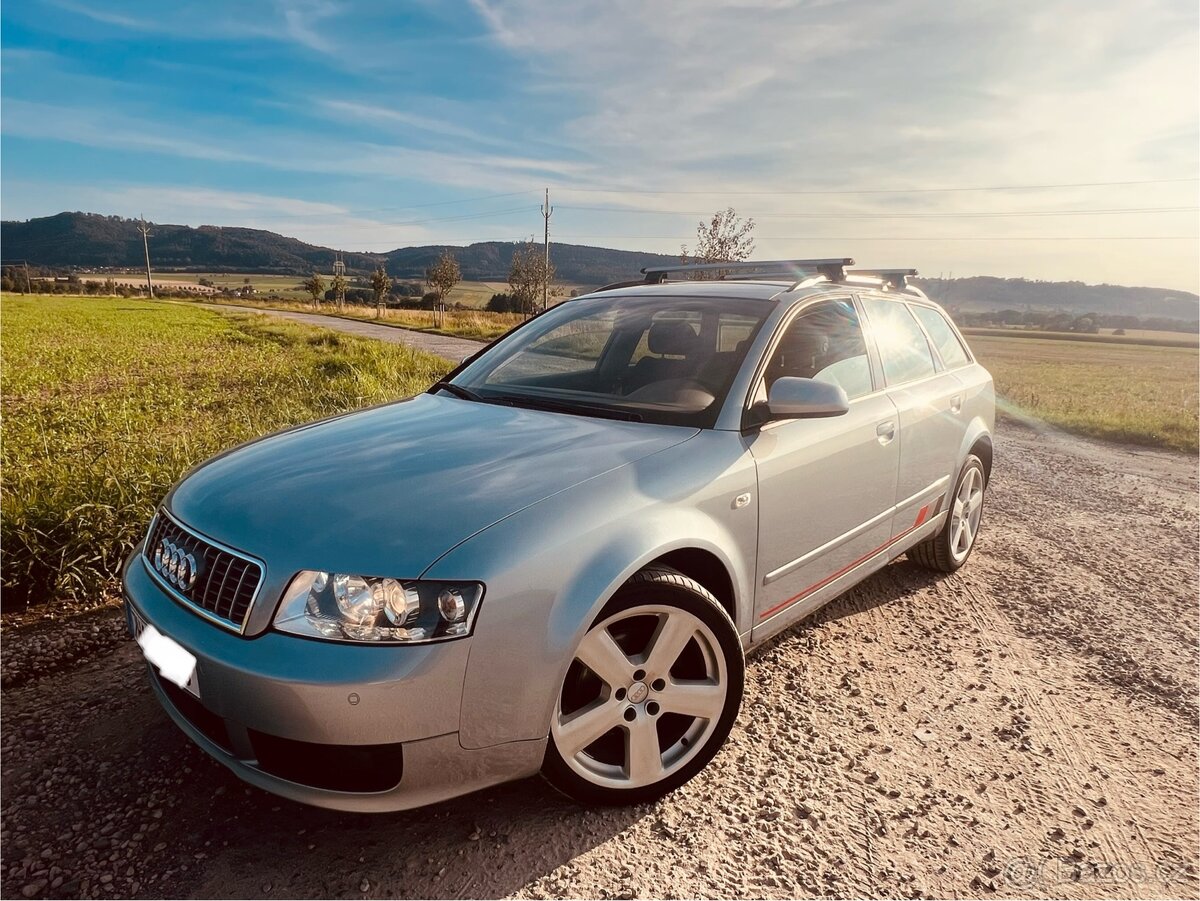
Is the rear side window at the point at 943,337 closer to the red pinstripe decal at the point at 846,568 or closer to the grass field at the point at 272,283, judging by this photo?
the red pinstripe decal at the point at 846,568

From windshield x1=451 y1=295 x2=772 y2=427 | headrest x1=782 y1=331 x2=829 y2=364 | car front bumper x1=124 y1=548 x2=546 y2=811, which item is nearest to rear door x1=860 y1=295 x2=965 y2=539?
headrest x1=782 y1=331 x2=829 y2=364

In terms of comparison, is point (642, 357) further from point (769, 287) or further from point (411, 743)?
point (411, 743)

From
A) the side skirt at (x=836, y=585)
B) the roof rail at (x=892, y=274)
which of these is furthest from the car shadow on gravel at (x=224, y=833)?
the roof rail at (x=892, y=274)

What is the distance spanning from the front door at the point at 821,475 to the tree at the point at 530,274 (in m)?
38.1

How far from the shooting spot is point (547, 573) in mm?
1865

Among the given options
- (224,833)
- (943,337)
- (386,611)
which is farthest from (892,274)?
(224,833)

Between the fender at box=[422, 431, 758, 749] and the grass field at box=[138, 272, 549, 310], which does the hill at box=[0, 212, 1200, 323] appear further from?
the fender at box=[422, 431, 758, 749]

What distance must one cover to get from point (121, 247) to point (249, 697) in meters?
212

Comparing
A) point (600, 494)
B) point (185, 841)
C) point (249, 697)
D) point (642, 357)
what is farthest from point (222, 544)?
point (642, 357)

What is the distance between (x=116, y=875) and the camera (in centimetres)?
193

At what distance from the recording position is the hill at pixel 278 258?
15462 centimetres

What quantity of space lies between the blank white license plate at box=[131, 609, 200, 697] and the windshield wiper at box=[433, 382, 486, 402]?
1482 millimetres

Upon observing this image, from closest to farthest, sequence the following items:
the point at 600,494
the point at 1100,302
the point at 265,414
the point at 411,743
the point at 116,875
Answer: the point at 411,743
the point at 116,875
the point at 600,494
the point at 265,414
the point at 1100,302

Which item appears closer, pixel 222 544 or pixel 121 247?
pixel 222 544
